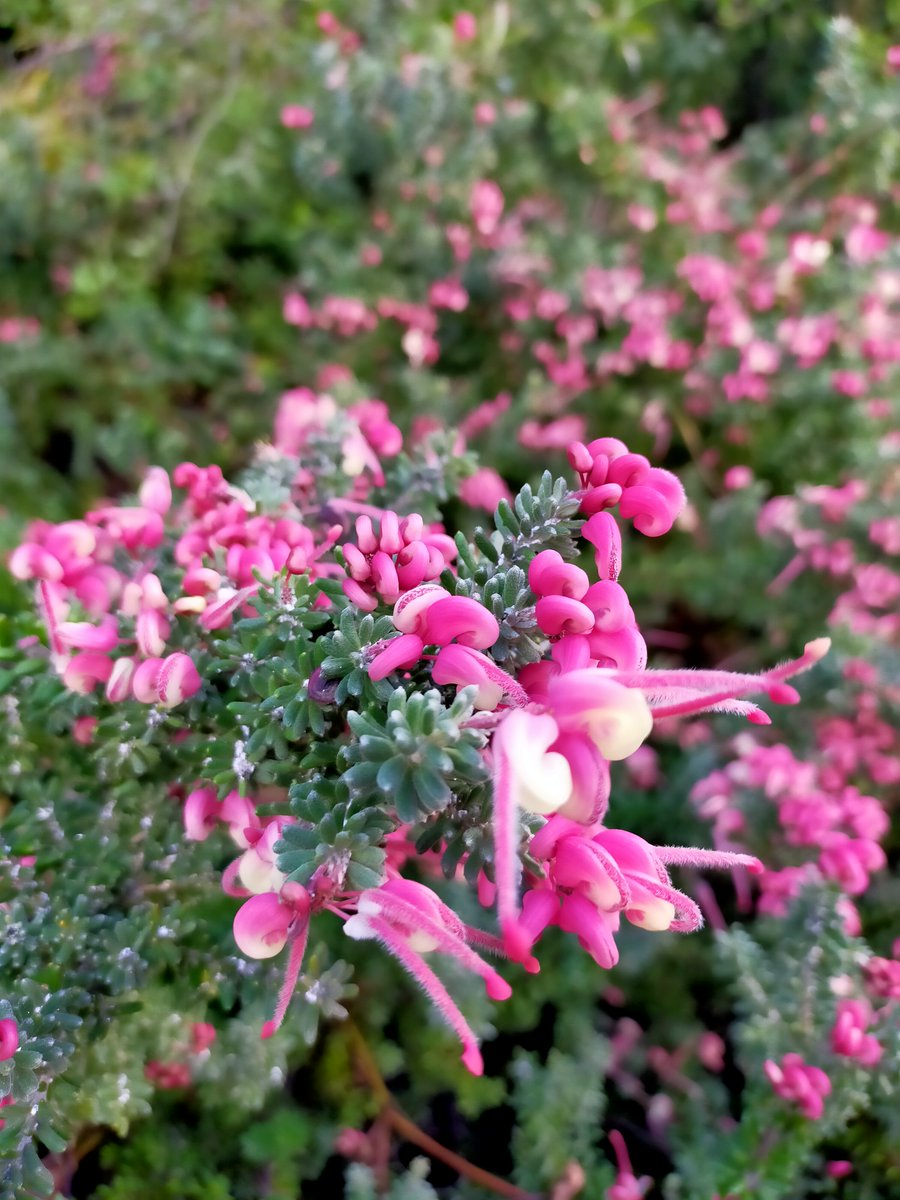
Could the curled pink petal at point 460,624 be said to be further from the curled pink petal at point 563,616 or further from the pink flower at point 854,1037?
the pink flower at point 854,1037

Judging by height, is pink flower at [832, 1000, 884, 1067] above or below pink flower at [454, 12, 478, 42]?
below

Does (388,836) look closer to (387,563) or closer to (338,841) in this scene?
(338,841)

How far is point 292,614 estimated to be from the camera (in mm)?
753

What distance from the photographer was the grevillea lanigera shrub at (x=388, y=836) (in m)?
0.60

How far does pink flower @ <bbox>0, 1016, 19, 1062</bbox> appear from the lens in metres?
0.68

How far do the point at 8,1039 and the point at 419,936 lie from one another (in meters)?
0.38

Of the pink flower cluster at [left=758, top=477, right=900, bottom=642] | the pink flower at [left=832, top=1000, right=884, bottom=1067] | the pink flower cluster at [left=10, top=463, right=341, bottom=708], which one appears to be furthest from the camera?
the pink flower cluster at [left=758, top=477, right=900, bottom=642]

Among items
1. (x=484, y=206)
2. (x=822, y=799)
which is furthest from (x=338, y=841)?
(x=484, y=206)

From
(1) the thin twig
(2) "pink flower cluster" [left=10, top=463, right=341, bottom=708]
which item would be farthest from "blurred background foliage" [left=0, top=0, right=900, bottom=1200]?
(2) "pink flower cluster" [left=10, top=463, right=341, bottom=708]

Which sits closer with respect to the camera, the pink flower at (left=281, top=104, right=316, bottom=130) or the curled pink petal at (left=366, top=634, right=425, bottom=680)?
the curled pink petal at (left=366, top=634, right=425, bottom=680)

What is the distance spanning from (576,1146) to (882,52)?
2.48m

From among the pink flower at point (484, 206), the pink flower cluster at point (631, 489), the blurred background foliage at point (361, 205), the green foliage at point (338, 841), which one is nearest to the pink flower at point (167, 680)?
the green foliage at point (338, 841)

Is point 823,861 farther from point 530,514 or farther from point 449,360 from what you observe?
point 449,360

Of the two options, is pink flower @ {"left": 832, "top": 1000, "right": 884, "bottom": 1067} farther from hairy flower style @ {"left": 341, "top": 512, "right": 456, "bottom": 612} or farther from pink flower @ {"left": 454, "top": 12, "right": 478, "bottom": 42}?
pink flower @ {"left": 454, "top": 12, "right": 478, "bottom": 42}
